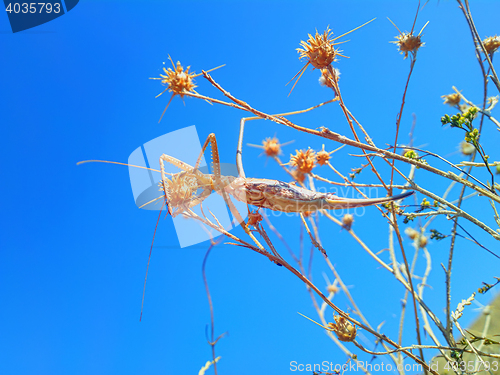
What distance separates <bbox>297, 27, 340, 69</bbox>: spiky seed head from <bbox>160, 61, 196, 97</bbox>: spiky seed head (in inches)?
30.3

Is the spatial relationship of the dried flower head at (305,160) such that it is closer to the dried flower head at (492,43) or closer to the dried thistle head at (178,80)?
the dried thistle head at (178,80)

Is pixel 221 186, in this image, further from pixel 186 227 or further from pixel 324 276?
pixel 324 276

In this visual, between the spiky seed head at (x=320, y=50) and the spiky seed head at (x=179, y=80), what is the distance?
769mm

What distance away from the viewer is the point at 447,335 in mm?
2025

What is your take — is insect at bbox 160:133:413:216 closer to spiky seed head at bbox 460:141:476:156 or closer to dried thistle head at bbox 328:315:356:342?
dried thistle head at bbox 328:315:356:342

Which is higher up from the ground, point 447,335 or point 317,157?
point 317,157

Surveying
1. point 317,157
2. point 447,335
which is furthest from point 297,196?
point 447,335

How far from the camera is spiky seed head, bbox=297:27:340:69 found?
74.8 inches

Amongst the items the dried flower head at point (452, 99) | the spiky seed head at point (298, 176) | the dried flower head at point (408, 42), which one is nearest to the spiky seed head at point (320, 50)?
the dried flower head at point (408, 42)

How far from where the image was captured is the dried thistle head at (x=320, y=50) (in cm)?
190

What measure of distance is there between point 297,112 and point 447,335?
183 centimetres

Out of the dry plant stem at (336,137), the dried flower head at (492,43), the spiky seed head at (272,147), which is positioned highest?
the spiky seed head at (272,147)

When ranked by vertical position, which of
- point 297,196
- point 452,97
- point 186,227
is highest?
point 452,97

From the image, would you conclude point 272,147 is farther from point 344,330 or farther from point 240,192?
point 344,330
